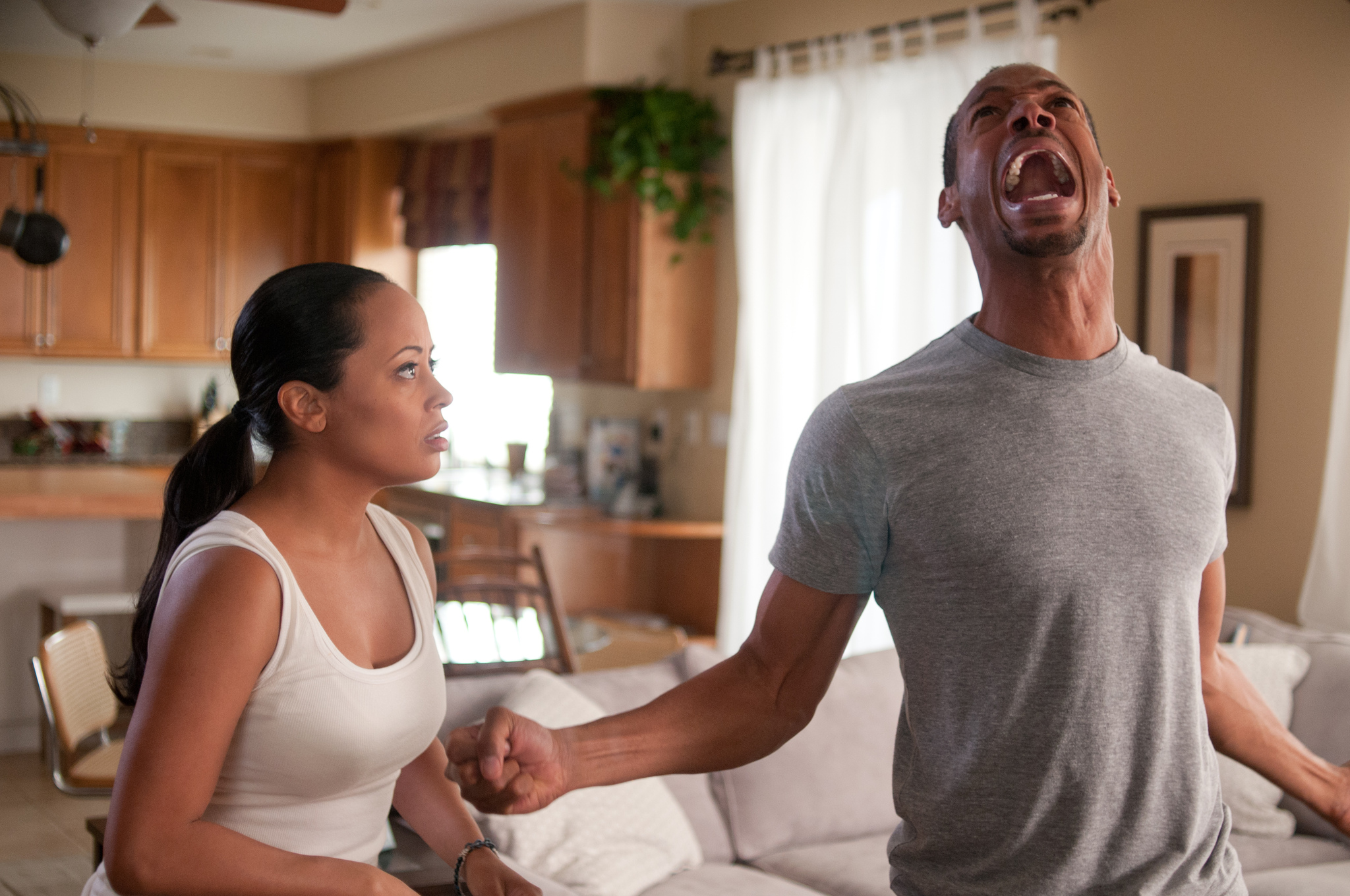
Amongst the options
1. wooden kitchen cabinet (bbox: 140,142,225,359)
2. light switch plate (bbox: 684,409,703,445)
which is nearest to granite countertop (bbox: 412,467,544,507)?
light switch plate (bbox: 684,409,703,445)

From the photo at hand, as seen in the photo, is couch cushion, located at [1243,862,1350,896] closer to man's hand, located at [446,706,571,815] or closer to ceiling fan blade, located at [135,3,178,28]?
man's hand, located at [446,706,571,815]

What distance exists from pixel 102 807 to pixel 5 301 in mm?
3211

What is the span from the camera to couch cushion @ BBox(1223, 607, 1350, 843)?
313cm

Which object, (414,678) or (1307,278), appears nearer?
(414,678)

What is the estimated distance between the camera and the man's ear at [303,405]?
142 cm

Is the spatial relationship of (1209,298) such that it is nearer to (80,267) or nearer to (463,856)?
(463,856)

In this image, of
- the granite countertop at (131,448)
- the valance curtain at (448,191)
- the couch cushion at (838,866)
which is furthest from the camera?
the granite countertop at (131,448)

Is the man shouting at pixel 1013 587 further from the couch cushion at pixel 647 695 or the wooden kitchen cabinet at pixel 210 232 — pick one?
the wooden kitchen cabinet at pixel 210 232

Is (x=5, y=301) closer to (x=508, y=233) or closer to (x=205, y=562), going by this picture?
(x=508, y=233)

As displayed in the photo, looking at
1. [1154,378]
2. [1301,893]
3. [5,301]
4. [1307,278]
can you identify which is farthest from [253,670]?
[5,301]

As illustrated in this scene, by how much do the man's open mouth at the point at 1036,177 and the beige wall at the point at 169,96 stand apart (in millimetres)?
6314

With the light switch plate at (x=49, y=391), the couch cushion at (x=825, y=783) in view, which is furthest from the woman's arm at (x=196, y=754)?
the light switch plate at (x=49, y=391)

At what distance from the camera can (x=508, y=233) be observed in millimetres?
5750

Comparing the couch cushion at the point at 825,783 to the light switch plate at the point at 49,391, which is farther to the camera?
the light switch plate at the point at 49,391
